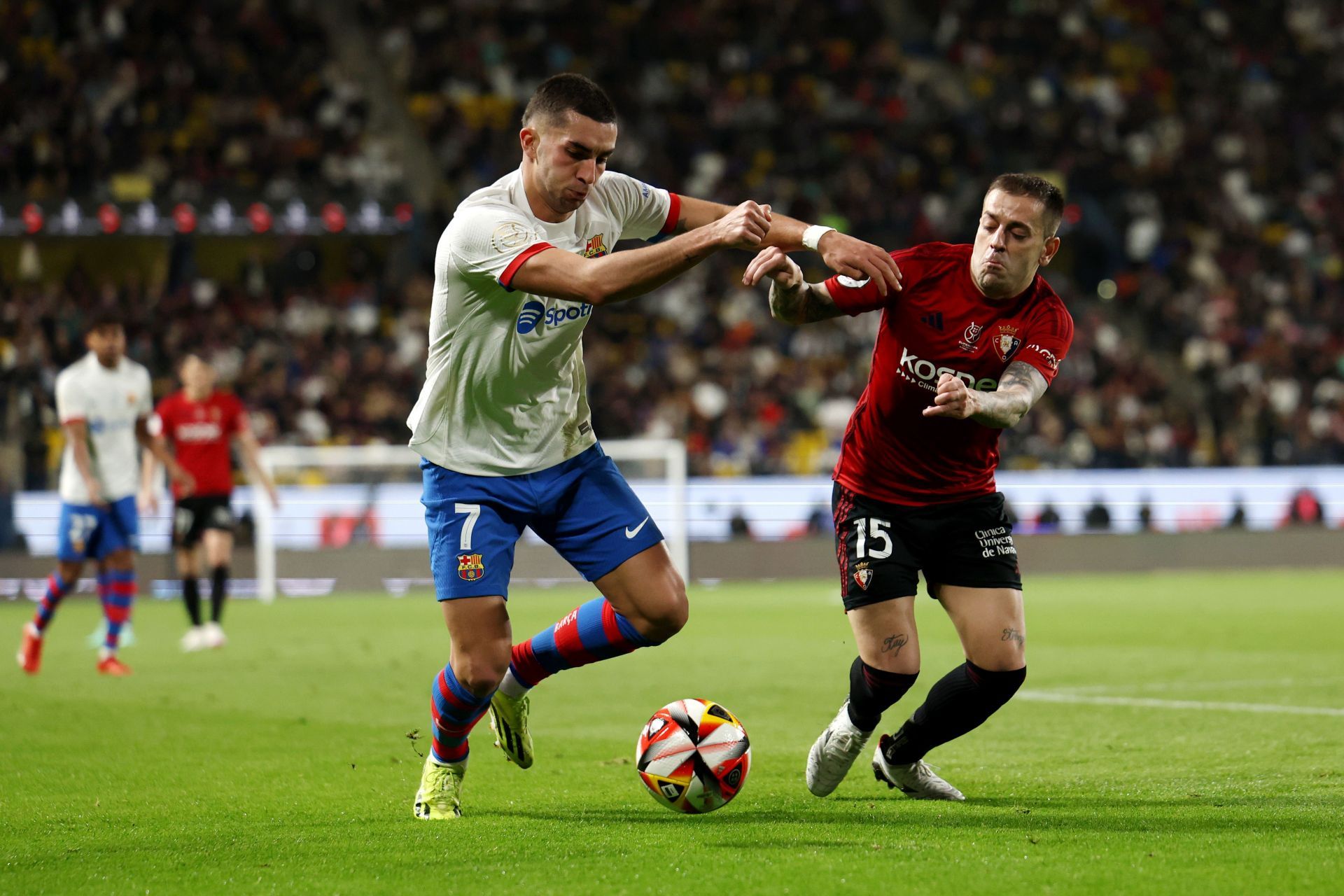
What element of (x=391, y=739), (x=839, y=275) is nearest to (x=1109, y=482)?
(x=391, y=739)

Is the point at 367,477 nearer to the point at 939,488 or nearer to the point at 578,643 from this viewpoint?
the point at 578,643

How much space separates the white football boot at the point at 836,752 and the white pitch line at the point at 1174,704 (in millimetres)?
3399

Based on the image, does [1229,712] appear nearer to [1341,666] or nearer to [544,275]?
[1341,666]

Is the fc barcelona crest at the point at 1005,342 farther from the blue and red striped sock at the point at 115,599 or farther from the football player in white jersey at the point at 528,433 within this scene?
the blue and red striped sock at the point at 115,599

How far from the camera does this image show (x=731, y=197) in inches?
1038

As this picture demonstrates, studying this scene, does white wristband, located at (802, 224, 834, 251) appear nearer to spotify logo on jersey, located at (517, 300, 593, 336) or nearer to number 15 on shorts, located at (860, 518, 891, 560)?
spotify logo on jersey, located at (517, 300, 593, 336)

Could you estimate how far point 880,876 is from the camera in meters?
4.48

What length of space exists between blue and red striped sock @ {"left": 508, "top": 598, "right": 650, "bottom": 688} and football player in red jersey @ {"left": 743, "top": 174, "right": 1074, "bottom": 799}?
81 cm

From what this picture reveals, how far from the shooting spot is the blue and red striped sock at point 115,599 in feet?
38.3

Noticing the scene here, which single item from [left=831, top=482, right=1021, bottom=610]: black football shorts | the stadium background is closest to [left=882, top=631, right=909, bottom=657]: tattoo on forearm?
[left=831, top=482, right=1021, bottom=610]: black football shorts

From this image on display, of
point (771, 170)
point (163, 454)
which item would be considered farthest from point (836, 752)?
point (771, 170)

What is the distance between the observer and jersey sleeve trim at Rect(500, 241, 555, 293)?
5.21 meters

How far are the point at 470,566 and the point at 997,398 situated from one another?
6.10 ft

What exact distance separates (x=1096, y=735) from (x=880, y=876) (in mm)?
3501
